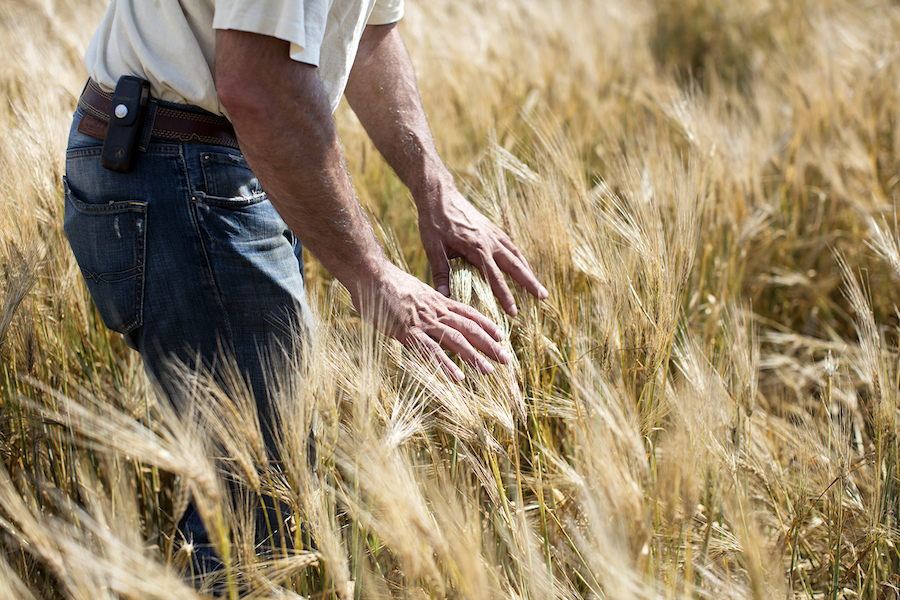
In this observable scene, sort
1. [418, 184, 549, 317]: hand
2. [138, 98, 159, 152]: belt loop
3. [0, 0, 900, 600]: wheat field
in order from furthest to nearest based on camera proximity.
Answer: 1. [418, 184, 549, 317]: hand
2. [138, 98, 159, 152]: belt loop
3. [0, 0, 900, 600]: wheat field

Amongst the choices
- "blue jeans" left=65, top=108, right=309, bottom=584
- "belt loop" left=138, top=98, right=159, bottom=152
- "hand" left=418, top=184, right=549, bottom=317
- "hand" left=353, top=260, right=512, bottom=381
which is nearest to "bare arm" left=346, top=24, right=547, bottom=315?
"hand" left=418, top=184, right=549, bottom=317

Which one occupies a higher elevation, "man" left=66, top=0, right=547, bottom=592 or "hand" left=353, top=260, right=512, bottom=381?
"man" left=66, top=0, right=547, bottom=592

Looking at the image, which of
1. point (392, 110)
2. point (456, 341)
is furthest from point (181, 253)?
point (392, 110)

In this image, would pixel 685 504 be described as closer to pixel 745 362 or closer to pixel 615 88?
pixel 745 362

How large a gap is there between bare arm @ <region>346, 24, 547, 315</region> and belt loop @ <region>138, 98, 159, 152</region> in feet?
1.63

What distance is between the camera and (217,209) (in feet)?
3.31

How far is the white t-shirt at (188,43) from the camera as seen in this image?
2.78 feet

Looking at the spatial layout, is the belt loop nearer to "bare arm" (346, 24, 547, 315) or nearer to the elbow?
the elbow

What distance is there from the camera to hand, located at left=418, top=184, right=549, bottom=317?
1.27 metres

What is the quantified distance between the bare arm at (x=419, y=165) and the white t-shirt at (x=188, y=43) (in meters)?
0.28

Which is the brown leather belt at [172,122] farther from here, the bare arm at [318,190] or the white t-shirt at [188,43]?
the bare arm at [318,190]

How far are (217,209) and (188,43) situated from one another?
0.89 ft

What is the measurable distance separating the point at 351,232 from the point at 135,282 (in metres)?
0.39

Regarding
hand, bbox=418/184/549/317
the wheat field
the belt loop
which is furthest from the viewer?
hand, bbox=418/184/549/317
